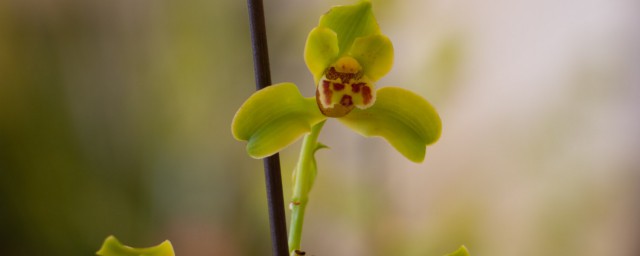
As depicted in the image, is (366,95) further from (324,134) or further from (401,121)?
(324,134)

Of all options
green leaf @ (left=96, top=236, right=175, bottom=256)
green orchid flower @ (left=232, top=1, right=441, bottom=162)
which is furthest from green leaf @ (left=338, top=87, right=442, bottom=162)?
green leaf @ (left=96, top=236, right=175, bottom=256)

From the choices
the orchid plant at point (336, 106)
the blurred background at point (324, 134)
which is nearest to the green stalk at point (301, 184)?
the orchid plant at point (336, 106)

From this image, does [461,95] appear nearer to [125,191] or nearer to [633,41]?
[633,41]

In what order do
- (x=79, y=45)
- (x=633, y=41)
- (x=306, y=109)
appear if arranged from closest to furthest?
(x=306, y=109) → (x=79, y=45) → (x=633, y=41)

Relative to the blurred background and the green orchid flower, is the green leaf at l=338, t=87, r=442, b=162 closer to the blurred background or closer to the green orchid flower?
the green orchid flower

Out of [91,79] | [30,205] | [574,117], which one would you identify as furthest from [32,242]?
[574,117]

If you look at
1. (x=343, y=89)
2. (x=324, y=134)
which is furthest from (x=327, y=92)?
(x=324, y=134)

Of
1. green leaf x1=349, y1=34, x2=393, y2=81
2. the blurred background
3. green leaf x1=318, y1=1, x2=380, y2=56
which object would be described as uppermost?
green leaf x1=318, y1=1, x2=380, y2=56
